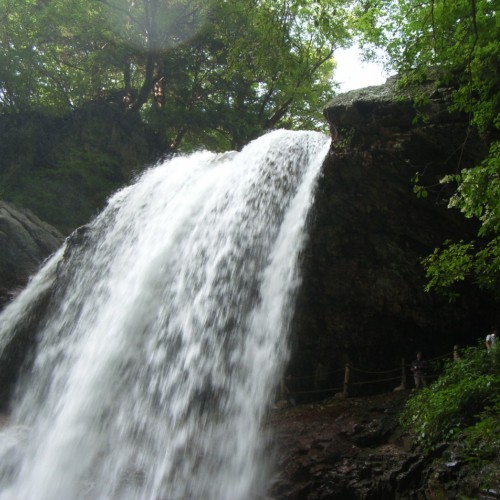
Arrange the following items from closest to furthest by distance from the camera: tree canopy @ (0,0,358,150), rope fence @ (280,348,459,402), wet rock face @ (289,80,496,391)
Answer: wet rock face @ (289,80,496,391) < rope fence @ (280,348,459,402) < tree canopy @ (0,0,358,150)

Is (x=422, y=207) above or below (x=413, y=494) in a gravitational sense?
above

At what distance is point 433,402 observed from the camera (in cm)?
639

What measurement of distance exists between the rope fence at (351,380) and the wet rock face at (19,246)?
9.33 meters

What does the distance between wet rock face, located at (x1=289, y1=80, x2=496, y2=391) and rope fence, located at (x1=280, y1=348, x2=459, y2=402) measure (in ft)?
0.59

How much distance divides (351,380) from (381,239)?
3.08 meters

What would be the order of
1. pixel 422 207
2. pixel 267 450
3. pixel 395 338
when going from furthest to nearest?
1. pixel 395 338
2. pixel 422 207
3. pixel 267 450

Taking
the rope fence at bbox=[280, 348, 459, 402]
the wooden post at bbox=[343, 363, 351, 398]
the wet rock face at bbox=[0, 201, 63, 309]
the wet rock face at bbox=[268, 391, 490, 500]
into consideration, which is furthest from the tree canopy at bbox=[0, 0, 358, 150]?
the wet rock face at bbox=[268, 391, 490, 500]

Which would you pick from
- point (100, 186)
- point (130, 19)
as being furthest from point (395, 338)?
point (130, 19)

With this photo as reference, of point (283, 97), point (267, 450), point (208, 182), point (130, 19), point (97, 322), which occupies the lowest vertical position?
point (267, 450)

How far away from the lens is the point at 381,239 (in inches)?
378

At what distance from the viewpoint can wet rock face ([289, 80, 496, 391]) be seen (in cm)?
874

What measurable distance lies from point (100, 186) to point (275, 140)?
946 centimetres

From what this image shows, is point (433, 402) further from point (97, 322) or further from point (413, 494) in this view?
point (97, 322)

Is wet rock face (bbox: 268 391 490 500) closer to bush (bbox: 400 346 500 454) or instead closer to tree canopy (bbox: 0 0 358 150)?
bush (bbox: 400 346 500 454)
